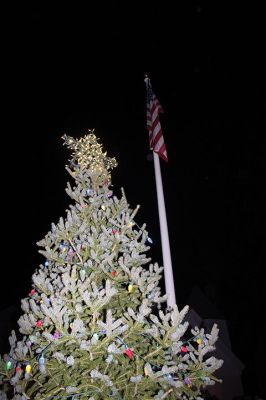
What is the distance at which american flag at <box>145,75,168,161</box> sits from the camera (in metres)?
6.07

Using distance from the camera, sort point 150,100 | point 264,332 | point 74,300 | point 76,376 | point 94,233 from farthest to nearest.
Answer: point 264,332 → point 150,100 → point 94,233 → point 74,300 → point 76,376

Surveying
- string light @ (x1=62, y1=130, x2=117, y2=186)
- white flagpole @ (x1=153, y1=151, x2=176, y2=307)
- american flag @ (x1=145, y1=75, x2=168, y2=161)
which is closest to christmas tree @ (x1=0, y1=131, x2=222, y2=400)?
white flagpole @ (x1=153, y1=151, x2=176, y2=307)

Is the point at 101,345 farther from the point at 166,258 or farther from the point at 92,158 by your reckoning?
the point at 92,158

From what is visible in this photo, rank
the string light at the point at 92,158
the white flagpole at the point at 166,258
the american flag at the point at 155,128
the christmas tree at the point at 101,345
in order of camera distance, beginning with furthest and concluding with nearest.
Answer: the american flag at the point at 155,128 < the string light at the point at 92,158 < the white flagpole at the point at 166,258 < the christmas tree at the point at 101,345

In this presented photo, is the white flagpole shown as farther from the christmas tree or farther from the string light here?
the string light

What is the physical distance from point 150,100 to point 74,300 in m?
5.31

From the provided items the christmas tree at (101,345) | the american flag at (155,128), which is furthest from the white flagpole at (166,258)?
the american flag at (155,128)

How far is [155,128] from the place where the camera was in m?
6.42

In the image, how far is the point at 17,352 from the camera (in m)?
3.12

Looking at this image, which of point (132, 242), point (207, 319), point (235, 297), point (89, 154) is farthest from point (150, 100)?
point (235, 297)

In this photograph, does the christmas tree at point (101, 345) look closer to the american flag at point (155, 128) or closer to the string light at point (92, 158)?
the string light at point (92, 158)

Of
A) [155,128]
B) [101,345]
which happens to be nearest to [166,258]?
[101,345]

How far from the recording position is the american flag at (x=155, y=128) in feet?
19.9

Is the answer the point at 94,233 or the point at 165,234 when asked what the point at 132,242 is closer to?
the point at 94,233
